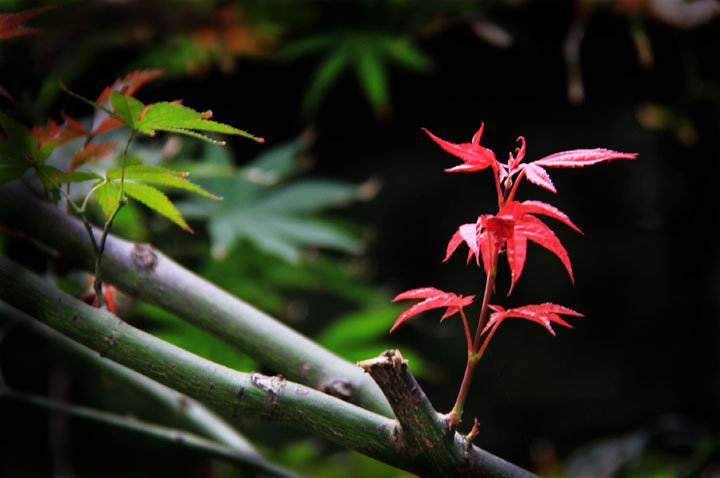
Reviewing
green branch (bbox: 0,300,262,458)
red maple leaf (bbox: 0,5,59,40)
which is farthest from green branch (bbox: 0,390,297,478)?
red maple leaf (bbox: 0,5,59,40)

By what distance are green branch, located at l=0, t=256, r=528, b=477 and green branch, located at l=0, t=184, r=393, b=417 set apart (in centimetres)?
7

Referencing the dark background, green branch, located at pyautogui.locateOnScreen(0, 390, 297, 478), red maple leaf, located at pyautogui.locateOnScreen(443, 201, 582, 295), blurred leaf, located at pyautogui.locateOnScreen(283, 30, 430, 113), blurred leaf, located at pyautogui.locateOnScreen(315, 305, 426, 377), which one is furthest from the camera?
the dark background

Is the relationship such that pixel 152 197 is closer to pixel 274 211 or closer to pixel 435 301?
pixel 435 301

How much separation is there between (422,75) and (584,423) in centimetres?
96

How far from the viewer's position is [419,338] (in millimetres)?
1371

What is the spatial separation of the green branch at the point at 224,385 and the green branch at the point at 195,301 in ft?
0.22

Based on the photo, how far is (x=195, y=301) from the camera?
1.07 ft

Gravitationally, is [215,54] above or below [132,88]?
above

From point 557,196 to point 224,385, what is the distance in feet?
4.01

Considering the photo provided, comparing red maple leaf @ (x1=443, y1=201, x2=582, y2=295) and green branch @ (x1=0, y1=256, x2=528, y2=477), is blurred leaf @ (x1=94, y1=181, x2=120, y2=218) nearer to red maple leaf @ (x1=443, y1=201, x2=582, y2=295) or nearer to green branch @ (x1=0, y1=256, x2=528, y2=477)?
green branch @ (x1=0, y1=256, x2=528, y2=477)

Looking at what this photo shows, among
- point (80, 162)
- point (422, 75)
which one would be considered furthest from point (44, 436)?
point (422, 75)

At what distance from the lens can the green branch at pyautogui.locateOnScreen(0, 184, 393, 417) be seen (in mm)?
317

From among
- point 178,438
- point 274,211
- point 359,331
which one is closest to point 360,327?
point 359,331

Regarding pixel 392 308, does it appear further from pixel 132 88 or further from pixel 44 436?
pixel 44 436
